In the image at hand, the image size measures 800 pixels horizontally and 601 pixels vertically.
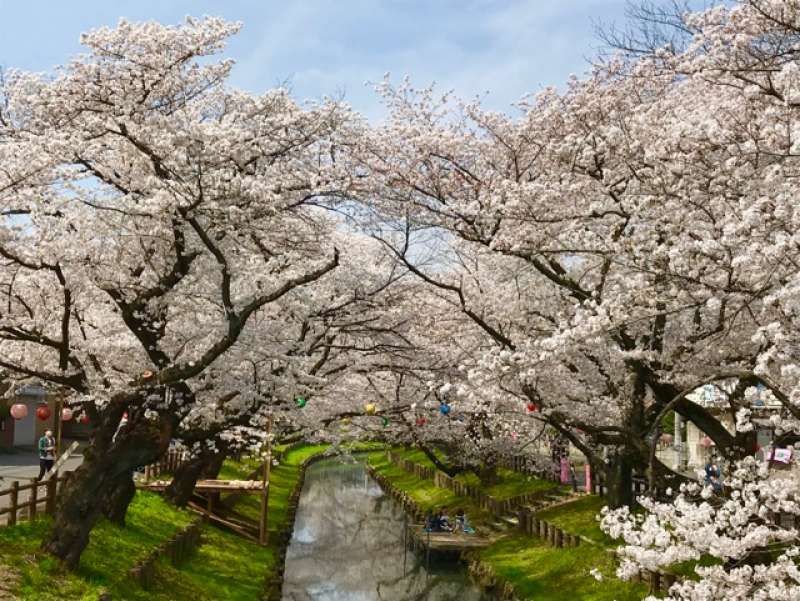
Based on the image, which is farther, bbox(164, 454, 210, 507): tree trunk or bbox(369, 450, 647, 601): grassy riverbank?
bbox(164, 454, 210, 507): tree trunk

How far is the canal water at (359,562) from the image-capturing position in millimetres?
23344

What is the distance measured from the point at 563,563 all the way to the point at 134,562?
408 inches

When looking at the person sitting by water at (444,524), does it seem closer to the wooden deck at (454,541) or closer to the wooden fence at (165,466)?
the wooden deck at (454,541)

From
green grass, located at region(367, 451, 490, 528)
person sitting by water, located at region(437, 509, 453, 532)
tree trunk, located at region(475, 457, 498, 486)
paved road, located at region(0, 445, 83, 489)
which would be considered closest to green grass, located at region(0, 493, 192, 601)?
paved road, located at region(0, 445, 83, 489)

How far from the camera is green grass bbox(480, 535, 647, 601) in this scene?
56.6 feet

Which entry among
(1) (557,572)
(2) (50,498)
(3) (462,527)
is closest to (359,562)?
(3) (462,527)

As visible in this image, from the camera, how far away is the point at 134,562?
53.9 ft

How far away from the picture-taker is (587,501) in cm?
2645

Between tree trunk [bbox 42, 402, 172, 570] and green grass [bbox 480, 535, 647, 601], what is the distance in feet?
30.8

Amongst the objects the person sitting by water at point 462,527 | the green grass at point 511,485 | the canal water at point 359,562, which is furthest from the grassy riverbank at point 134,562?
the green grass at point 511,485

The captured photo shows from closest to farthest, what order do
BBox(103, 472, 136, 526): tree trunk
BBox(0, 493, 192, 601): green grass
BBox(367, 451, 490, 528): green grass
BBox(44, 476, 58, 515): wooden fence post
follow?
BBox(0, 493, 192, 601): green grass, BBox(44, 476, 58, 515): wooden fence post, BBox(103, 472, 136, 526): tree trunk, BBox(367, 451, 490, 528): green grass

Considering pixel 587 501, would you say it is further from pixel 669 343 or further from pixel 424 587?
pixel 669 343

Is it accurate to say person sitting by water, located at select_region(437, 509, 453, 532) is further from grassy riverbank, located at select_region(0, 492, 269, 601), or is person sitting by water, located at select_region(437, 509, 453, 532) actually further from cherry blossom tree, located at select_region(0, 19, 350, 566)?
cherry blossom tree, located at select_region(0, 19, 350, 566)

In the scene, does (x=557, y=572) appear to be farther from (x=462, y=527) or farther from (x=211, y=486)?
(x=211, y=486)
